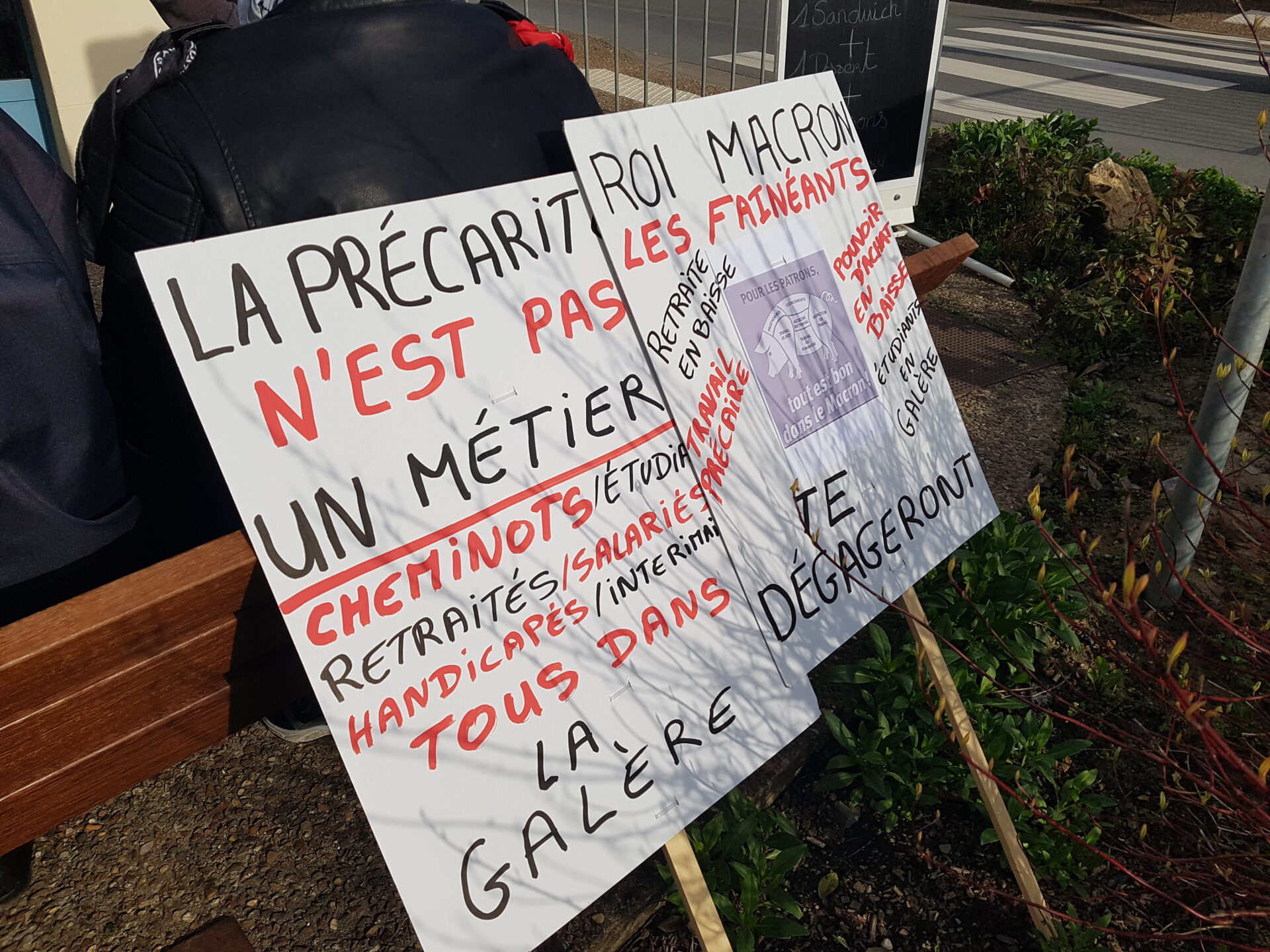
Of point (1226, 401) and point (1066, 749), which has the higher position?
point (1226, 401)

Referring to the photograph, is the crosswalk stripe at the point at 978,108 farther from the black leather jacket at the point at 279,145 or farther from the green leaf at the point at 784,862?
the green leaf at the point at 784,862

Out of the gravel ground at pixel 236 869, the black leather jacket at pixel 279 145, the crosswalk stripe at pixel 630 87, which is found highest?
the black leather jacket at pixel 279 145

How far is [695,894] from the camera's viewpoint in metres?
1.41

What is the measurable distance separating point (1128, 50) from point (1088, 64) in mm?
2033

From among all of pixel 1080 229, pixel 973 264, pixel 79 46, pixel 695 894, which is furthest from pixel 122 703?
pixel 79 46

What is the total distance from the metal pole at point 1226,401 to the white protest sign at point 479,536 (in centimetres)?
167

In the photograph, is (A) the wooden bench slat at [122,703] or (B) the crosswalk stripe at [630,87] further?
(B) the crosswalk stripe at [630,87]

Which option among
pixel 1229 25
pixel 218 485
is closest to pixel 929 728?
pixel 218 485

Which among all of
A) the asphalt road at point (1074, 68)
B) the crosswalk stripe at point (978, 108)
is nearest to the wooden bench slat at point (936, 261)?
the asphalt road at point (1074, 68)

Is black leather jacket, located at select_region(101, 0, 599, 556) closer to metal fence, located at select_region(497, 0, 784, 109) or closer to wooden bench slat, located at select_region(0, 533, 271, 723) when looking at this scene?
wooden bench slat, located at select_region(0, 533, 271, 723)

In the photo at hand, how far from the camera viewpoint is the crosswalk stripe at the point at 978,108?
30.0ft

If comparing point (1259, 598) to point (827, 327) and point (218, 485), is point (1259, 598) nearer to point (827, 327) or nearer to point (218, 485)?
point (827, 327)

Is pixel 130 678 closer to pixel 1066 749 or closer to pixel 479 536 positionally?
pixel 479 536

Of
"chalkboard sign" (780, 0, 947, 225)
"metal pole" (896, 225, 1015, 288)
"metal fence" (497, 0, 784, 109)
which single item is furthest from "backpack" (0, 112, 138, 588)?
"metal fence" (497, 0, 784, 109)
